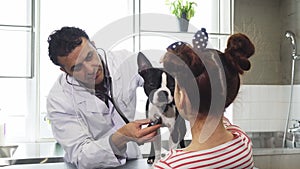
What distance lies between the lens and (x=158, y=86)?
27.4 inches

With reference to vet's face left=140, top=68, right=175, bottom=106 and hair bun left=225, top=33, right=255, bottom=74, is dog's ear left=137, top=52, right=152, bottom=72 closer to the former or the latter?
vet's face left=140, top=68, right=175, bottom=106

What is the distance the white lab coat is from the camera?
803 millimetres

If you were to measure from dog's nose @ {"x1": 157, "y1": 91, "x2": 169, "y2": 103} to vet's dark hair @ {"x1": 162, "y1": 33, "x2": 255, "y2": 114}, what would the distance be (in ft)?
0.17

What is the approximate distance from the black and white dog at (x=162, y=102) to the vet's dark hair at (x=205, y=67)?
36 millimetres

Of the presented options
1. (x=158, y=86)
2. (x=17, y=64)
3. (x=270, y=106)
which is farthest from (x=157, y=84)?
(x=270, y=106)

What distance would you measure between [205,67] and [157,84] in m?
0.13

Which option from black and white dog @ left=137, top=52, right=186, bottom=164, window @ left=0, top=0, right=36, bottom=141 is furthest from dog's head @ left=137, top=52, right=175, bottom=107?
window @ left=0, top=0, right=36, bottom=141

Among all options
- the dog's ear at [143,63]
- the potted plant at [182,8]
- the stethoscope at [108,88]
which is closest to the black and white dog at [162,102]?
the dog's ear at [143,63]

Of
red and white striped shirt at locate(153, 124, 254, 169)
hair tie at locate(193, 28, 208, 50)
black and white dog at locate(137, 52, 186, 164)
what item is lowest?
red and white striped shirt at locate(153, 124, 254, 169)

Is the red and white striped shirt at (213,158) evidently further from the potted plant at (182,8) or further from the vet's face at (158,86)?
the potted plant at (182,8)

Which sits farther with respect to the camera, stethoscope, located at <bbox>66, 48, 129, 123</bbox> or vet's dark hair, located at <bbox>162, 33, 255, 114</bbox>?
stethoscope, located at <bbox>66, 48, 129, 123</bbox>

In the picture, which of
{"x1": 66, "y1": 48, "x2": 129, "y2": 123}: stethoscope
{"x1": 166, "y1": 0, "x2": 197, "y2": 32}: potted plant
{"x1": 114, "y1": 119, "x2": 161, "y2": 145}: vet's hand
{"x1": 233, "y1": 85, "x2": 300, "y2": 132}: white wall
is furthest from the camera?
{"x1": 233, "y1": 85, "x2": 300, "y2": 132}: white wall

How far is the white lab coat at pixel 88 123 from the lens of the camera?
0.80 metres

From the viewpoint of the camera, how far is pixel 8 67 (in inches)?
59.4
